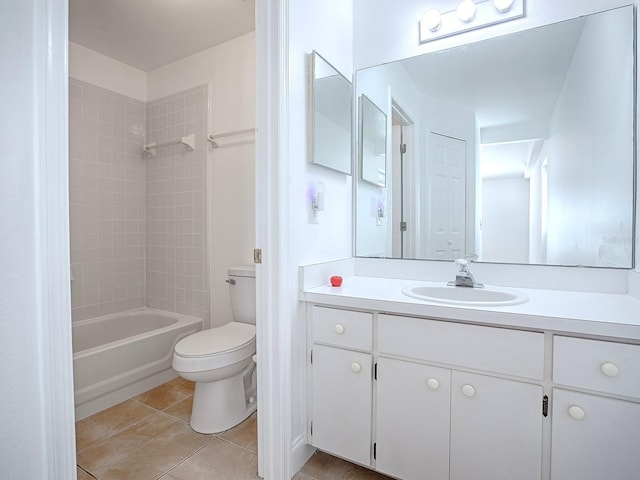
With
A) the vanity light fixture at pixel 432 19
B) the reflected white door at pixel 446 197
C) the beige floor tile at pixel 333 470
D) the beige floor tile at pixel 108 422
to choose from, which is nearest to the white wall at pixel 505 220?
the reflected white door at pixel 446 197

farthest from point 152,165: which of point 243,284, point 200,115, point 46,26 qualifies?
point 46,26

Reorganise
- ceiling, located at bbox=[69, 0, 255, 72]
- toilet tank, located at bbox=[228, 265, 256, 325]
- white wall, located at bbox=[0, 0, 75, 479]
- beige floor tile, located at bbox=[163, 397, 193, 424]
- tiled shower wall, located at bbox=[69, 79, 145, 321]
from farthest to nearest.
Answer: tiled shower wall, located at bbox=[69, 79, 145, 321], toilet tank, located at bbox=[228, 265, 256, 325], ceiling, located at bbox=[69, 0, 255, 72], beige floor tile, located at bbox=[163, 397, 193, 424], white wall, located at bbox=[0, 0, 75, 479]

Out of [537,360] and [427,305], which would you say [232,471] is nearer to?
[427,305]

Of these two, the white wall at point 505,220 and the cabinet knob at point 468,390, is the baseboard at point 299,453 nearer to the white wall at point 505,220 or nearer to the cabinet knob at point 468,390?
the cabinet knob at point 468,390

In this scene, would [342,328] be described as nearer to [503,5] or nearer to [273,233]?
[273,233]

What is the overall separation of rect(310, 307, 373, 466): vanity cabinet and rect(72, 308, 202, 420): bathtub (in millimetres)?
1375

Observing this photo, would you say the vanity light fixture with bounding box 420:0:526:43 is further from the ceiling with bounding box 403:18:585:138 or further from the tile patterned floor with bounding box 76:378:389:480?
the tile patterned floor with bounding box 76:378:389:480

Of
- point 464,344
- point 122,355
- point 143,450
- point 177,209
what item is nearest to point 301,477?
point 143,450

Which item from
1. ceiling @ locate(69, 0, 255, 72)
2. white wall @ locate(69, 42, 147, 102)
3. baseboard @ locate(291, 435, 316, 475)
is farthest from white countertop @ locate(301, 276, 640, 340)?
white wall @ locate(69, 42, 147, 102)

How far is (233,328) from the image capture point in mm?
2105

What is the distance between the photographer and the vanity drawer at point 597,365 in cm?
93

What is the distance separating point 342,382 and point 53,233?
3.66 feet

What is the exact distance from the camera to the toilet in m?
1.72

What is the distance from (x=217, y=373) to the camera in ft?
5.71
